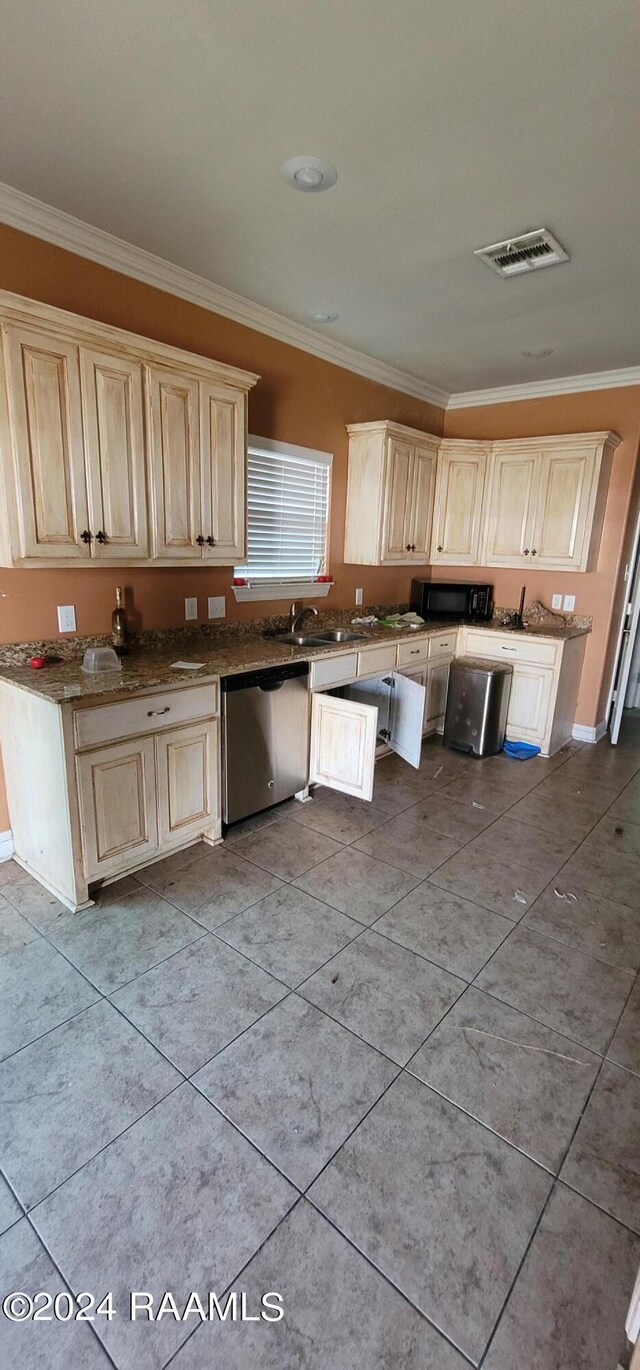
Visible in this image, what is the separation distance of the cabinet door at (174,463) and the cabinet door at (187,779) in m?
0.86

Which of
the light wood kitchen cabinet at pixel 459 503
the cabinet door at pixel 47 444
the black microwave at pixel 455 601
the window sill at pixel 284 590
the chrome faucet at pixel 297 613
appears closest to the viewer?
the cabinet door at pixel 47 444

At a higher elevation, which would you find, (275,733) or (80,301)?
(80,301)

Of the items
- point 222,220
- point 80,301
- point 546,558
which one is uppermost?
point 222,220

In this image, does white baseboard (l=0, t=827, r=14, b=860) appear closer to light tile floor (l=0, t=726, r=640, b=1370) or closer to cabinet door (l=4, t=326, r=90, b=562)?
light tile floor (l=0, t=726, r=640, b=1370)

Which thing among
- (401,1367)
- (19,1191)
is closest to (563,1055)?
(401,1367)

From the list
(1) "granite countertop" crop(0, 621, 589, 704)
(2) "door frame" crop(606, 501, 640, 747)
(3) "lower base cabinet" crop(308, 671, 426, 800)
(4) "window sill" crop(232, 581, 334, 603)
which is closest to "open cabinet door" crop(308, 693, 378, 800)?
(3) "lower base cabinet" crop(308, 671, 426, 800)

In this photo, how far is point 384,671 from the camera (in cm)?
386

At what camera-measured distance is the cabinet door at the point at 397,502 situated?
4.12 m

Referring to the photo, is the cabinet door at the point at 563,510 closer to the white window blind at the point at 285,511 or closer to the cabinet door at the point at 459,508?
the cabinet door at the point at 459,508

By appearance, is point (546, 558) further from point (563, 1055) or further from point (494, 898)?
point (563, 1055)

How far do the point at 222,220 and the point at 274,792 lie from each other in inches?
103

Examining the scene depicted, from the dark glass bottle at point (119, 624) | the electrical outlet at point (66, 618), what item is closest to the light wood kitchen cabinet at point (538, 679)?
the dark glass bottle at point (119, 624)

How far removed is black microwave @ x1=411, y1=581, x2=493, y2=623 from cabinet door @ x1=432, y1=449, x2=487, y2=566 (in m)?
0.24

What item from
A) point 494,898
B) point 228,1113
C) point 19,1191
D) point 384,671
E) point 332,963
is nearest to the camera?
point 19,1191
